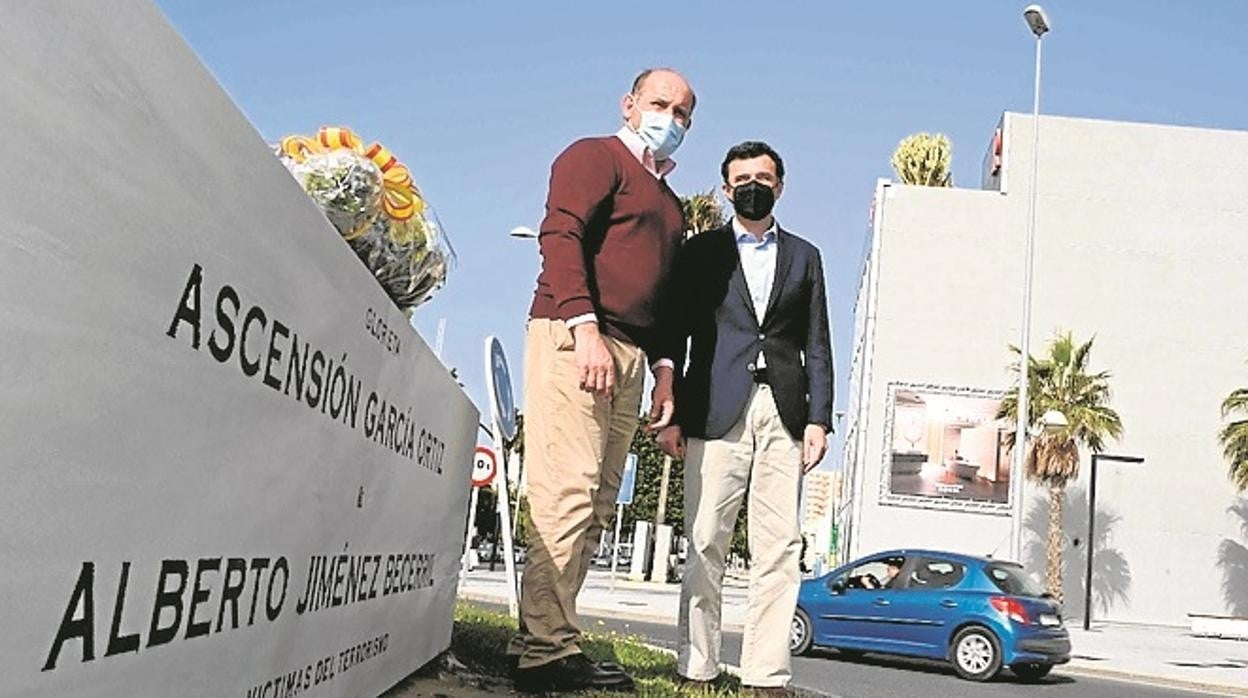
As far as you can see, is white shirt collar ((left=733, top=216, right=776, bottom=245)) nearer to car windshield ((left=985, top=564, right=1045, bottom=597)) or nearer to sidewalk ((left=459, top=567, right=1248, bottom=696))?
sidewalk ((left=459, top=567, right=1248, bottom=696))

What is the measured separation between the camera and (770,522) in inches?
176

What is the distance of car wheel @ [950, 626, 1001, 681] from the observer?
12961 mm

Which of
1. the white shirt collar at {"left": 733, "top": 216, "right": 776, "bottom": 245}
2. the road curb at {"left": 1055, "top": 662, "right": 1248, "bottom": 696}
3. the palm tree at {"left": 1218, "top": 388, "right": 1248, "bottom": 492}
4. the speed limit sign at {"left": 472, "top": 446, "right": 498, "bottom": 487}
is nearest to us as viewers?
the white shirt collar at {"left": 733, "top": 216, "right": 776, "bottom": 245}

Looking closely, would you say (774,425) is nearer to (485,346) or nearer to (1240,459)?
(485,346)

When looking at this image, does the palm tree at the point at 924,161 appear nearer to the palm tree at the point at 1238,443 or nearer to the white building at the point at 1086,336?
the white building at the point at 1086,336

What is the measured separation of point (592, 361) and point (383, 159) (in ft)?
2.73

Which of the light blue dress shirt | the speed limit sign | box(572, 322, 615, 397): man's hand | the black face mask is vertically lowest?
box(572, 322, 615, 397): man's hand

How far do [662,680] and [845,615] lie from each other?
32.8ft

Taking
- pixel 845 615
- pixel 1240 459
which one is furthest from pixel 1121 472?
pixel 845 615

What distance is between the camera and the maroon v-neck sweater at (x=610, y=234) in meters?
4.00

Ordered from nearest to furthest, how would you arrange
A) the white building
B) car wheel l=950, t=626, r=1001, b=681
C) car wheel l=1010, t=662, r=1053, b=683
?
1. car wheel l=950, t=626, r=1001, b=681
2. car wheel l=1010, t=662, r=1053, b=683
3. the white building

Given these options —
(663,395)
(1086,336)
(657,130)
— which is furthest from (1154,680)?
(1086,336)

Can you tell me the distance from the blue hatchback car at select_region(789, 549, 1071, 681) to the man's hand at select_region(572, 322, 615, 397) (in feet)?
33.8

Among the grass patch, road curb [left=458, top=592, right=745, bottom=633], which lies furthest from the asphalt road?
the grass patch
